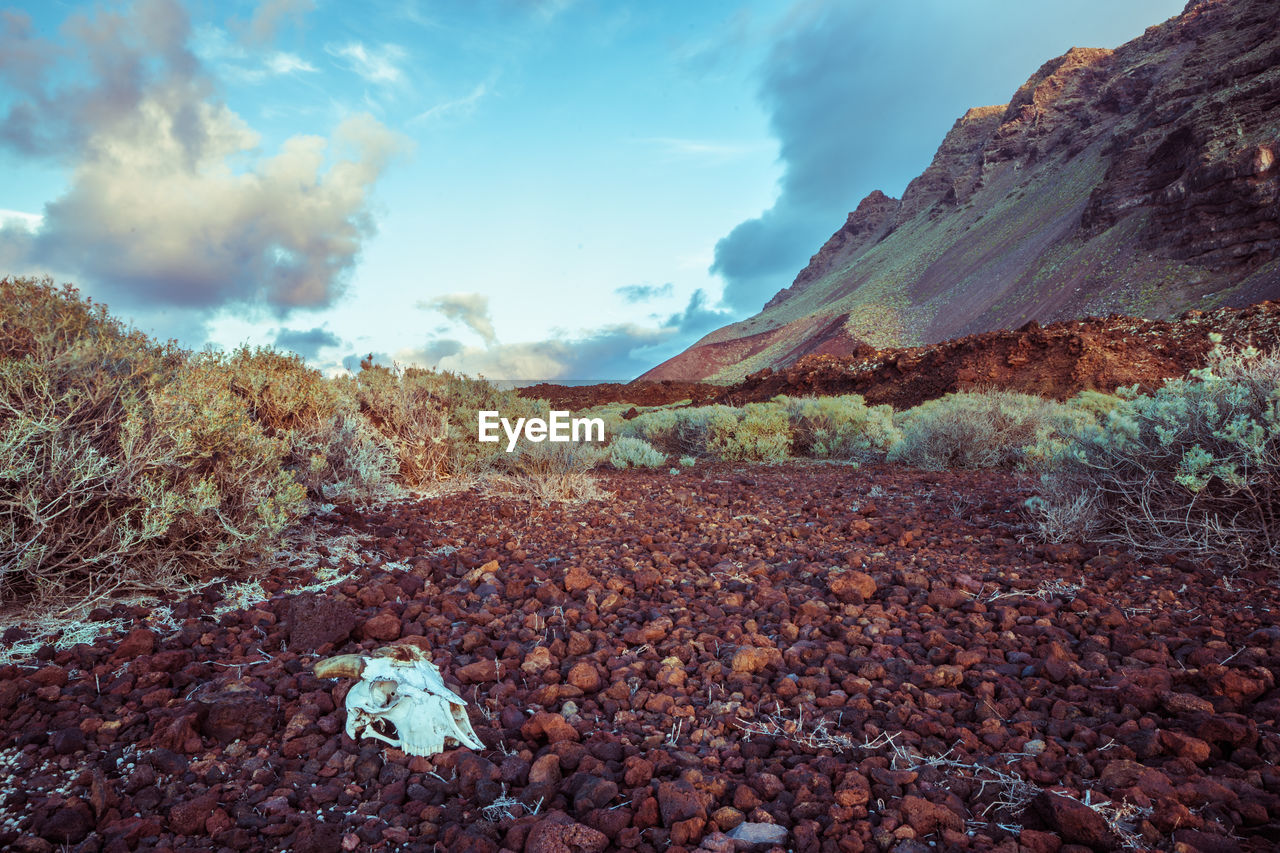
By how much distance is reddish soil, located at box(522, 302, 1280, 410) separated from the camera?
14305 mm

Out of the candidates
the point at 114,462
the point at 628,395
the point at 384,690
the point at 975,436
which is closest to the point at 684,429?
the point at 975,436

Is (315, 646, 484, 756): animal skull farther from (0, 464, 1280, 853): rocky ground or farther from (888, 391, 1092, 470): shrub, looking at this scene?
(888, 391, 1092, 470): shrub

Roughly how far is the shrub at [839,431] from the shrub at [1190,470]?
4767 mm

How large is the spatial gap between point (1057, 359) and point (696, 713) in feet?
53.4

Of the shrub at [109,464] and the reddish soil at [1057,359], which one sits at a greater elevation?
the reddish soil at [1057,359]

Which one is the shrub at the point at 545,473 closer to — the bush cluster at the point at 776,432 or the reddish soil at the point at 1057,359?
the bush cluster at the point at 776,432

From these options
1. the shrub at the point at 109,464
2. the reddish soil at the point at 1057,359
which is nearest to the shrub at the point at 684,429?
the reddish soil at the point at 1057,359

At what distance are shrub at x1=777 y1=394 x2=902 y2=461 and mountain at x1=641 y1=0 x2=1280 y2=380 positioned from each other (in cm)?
2896

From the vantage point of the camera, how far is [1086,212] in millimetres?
44594

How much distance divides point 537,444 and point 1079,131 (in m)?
77.1

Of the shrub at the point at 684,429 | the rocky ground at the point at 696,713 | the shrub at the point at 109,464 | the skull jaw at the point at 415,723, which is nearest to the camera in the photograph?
the rocky ground at the point at 696,713

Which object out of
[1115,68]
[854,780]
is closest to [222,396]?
[854,780]

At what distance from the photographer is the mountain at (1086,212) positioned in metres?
32.2

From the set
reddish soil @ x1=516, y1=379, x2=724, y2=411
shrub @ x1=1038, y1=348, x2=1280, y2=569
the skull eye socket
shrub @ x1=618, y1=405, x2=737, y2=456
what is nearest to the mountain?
reddish soil @ x1=516, y1=379, x2=724, y2=411
